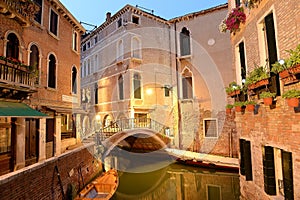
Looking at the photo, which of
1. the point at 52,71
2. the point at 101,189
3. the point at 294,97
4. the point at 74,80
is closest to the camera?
the point at 294,97

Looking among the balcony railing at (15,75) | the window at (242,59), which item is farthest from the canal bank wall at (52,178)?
the window at (242,59)

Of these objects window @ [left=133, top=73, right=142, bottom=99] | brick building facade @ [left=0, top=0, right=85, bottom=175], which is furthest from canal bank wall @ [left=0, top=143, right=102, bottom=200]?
window @ [left=133, top=73, right=142, bottom=99]

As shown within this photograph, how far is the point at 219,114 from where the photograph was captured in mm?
12438

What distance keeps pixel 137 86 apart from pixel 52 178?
9.56 metres

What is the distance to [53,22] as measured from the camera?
31.6ft

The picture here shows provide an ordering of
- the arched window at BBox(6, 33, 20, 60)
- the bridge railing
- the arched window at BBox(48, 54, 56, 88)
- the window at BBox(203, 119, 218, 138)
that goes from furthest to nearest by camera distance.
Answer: the bridge railing
the window at BBox(203, 119, 218, 138)
the arched window at BBox(48, 54, 56, 88)
the arched window at BBox(6, 33, 20, 60)

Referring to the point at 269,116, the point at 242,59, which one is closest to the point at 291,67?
the point at 269,116

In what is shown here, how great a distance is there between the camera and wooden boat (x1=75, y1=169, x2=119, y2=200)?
24.1 ft

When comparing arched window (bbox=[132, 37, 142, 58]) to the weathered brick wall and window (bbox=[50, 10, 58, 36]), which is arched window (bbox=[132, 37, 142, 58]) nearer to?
window (bbox=[50, 10, 58, 36])

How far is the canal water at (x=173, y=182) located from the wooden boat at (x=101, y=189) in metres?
1.01

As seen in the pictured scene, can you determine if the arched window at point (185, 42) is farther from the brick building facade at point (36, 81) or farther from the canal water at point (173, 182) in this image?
the canal water at point (173, 182)

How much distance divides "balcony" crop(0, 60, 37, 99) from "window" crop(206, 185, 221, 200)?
775 centimetres

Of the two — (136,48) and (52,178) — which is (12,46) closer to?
(52,178)

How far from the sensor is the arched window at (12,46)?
7145 millimetres
